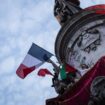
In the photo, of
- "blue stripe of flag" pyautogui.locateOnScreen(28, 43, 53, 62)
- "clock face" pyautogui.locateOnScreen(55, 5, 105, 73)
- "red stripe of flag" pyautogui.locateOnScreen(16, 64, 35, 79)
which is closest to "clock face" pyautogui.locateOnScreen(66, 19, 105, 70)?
"clock face" pyautogui.locateOnScreen(55, 5, 105, 73)

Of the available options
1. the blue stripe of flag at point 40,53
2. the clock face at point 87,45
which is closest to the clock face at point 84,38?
the clock face at point 87,45

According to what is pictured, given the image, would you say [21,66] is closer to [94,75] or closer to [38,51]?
[38,51]

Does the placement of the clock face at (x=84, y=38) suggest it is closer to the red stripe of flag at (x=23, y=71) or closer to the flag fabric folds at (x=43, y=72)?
the flag fabric folds at (x=43, y=72)

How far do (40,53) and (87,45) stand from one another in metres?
3.60

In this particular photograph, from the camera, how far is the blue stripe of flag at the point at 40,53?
33.4 m

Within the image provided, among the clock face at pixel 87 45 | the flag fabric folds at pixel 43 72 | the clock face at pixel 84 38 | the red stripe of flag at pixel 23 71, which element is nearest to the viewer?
the clock face at pixel 87 45

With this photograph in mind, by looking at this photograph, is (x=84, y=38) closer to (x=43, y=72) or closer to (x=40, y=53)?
(x=40, y=53)

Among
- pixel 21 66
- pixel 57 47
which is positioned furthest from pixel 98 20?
pixel 21 66

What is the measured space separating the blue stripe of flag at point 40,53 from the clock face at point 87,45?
154cm

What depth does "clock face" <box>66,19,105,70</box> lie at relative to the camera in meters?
30.9

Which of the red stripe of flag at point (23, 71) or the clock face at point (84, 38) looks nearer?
the clock face at point (84, 38)

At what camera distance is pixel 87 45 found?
103 feet

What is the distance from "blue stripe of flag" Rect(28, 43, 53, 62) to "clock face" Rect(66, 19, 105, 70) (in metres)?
1.54

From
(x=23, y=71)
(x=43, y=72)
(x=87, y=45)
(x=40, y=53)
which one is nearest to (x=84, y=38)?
(x=87, y=45)
